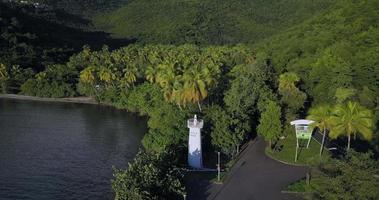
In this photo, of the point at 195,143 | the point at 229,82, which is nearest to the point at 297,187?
the point at 195,143

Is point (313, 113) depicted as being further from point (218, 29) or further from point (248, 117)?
point (218, 29)

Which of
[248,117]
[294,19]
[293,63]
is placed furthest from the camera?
[294,19]

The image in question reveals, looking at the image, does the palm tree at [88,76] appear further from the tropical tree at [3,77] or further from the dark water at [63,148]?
the tropical tree at [3,77]

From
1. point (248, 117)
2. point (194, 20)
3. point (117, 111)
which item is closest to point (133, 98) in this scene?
point (117, 111)

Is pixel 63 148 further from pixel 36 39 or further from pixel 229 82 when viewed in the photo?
pixel 36 39

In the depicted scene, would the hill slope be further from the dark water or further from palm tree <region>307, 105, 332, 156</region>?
palm tree <region>307, 105, 332, 156</region>
